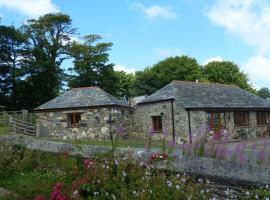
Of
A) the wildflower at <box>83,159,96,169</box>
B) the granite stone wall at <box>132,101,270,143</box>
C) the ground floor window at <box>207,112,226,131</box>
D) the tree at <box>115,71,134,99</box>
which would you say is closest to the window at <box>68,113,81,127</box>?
the granite stone wall at <box>132,101,270,143</box>

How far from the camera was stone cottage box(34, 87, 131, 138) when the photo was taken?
105 ft

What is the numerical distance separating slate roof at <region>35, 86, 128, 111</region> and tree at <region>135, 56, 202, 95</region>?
28.6 meters

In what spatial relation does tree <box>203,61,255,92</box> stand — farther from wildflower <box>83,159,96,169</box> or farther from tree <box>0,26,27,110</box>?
wildflower <box>83,159,96,169</box>

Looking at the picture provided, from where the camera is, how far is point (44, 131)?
3328cm

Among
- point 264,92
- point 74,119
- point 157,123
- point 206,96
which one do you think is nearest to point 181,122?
point 157,123

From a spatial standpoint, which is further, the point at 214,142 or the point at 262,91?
the point at 262,91

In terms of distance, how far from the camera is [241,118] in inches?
1383

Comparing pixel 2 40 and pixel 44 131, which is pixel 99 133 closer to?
pixel 44 131

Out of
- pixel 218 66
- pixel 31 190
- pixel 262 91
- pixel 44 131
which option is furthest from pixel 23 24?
pixel 262 91

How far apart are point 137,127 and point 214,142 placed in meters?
29.3

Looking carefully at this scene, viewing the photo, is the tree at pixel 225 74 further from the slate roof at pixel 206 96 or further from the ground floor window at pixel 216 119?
the ground floor window at pixel 216 119

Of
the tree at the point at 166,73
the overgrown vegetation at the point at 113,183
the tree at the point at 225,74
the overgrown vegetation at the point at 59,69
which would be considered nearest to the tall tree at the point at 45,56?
the overgrown vegetation at the point at 59,69

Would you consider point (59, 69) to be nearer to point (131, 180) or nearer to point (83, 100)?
point (83, 100)

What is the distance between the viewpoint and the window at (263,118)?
37297 millimetres
